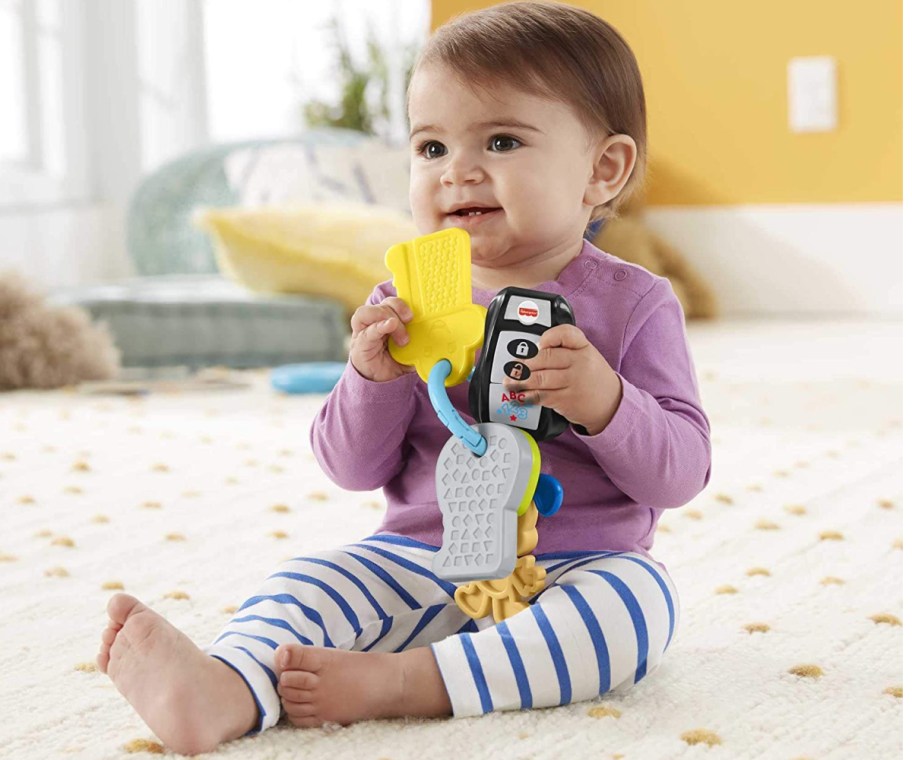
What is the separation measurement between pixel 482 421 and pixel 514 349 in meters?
0.06

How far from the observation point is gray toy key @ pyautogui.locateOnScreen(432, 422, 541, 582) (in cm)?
78

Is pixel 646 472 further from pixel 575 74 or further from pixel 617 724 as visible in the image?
pixel 575 74

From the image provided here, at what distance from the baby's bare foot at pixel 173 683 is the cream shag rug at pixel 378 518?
2 centimetres

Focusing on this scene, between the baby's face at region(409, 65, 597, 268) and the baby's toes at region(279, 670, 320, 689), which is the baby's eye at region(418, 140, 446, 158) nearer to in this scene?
the baby's face at region(409, 65, 597, 268)

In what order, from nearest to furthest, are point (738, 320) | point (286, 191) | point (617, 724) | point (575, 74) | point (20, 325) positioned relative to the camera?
point (617, 724)
point (575, 74)
point (20, 325)
point (286, 191)
point (738, 320)

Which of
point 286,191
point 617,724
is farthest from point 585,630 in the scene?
point 286,191

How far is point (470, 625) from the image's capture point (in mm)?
882

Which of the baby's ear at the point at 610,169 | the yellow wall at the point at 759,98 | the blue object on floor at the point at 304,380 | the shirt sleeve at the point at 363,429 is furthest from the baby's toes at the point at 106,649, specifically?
the yellow wall at the point at 759,98

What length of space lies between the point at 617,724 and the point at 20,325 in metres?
1.80

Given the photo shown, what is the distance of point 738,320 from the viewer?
333 cm

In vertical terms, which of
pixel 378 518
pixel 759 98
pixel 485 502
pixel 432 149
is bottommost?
pixel 378 518

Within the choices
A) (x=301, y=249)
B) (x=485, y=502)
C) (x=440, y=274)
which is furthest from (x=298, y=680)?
(x=301, y=249)

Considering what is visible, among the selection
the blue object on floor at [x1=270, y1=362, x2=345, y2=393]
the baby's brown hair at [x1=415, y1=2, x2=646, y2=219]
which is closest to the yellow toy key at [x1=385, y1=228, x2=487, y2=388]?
the baby's brown hair at [x1=415, y1=2, x2=646, y2=219]

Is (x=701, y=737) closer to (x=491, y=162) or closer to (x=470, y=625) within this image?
(x=470, y=625)
